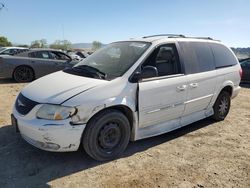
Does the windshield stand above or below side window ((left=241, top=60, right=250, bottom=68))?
above

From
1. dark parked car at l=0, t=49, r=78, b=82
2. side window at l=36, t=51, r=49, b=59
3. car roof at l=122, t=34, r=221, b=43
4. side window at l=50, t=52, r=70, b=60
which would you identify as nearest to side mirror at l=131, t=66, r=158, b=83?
car roof at l=122, t=34, r=221, b=43

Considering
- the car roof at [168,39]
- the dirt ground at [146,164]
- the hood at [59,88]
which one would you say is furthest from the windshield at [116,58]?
the dirt ground at [146,164]

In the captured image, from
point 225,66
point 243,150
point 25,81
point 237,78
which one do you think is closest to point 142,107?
point 243,150

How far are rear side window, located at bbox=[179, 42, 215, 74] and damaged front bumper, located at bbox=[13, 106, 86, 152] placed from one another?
7.70ft

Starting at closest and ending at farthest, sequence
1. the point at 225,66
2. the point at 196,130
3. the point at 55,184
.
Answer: the point at 55,184 < the point at 196,130 < the point at 225,66

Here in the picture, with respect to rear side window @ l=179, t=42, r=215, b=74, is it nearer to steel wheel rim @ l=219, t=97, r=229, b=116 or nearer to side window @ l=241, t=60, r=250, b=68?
steel wheel rim @ l=219, t=97, r=229, b=116

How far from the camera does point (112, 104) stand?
11.6 feet

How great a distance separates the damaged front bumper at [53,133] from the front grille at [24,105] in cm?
13

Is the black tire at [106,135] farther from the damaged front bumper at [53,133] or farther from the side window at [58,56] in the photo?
the side window at [58,56]

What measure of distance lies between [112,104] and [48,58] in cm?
790

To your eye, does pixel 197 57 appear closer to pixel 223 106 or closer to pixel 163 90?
pixel 163 90

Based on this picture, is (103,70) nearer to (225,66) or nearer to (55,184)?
(55,184)

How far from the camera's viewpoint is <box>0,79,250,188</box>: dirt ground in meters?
3.26

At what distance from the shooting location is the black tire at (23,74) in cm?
996
